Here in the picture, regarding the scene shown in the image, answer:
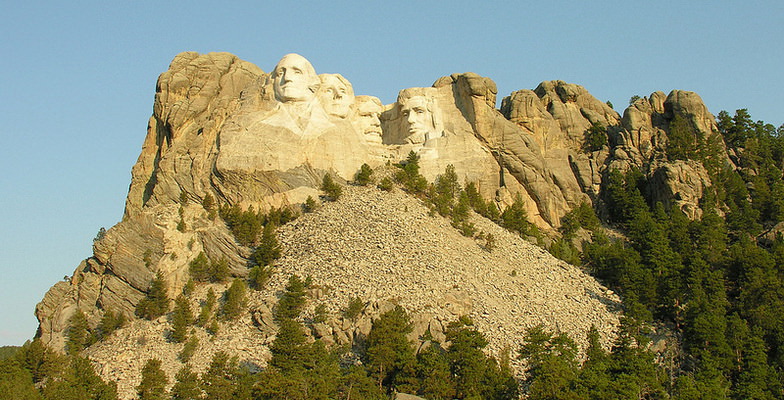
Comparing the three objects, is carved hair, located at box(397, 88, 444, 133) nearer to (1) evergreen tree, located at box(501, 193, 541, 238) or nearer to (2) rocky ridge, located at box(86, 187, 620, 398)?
(1) evergreen tree, located at box(501, 193, 541, 238)

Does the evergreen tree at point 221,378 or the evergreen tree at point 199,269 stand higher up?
the evergreen tree at point 199,269

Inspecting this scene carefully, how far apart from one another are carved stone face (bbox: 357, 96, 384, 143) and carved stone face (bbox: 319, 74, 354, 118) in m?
2.36

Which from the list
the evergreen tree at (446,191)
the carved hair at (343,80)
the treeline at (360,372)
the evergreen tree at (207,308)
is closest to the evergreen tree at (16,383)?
the treeline at (360,372)

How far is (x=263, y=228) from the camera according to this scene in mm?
73312

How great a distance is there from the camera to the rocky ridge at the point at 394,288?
62562 mm

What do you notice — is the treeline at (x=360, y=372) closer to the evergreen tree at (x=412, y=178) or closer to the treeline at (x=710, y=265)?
the treeline at (x=710, y=265)

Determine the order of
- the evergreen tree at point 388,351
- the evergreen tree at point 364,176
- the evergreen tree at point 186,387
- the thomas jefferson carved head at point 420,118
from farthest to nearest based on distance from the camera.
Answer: the thomas jefferson carved head at point 420,118, the evergreen tree at point 364,176, the evergreen tree at point 388,351, the evergreen tree at point 186,387

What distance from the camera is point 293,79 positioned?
8081 centimetres

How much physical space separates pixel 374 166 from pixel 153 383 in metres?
30.4

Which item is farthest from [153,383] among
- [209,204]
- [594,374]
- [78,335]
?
[594,374]

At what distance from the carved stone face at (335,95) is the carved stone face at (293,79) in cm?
175

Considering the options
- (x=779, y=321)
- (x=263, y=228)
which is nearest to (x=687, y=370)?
(x=779, y=321)

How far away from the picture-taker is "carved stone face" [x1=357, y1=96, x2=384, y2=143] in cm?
8688

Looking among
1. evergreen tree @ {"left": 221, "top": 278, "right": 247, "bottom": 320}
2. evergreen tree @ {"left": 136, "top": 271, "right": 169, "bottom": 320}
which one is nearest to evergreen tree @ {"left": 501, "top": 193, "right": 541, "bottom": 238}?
evergreen tree @ {"left": 221, "top": 278, "right": 247, "bottom": 320}
